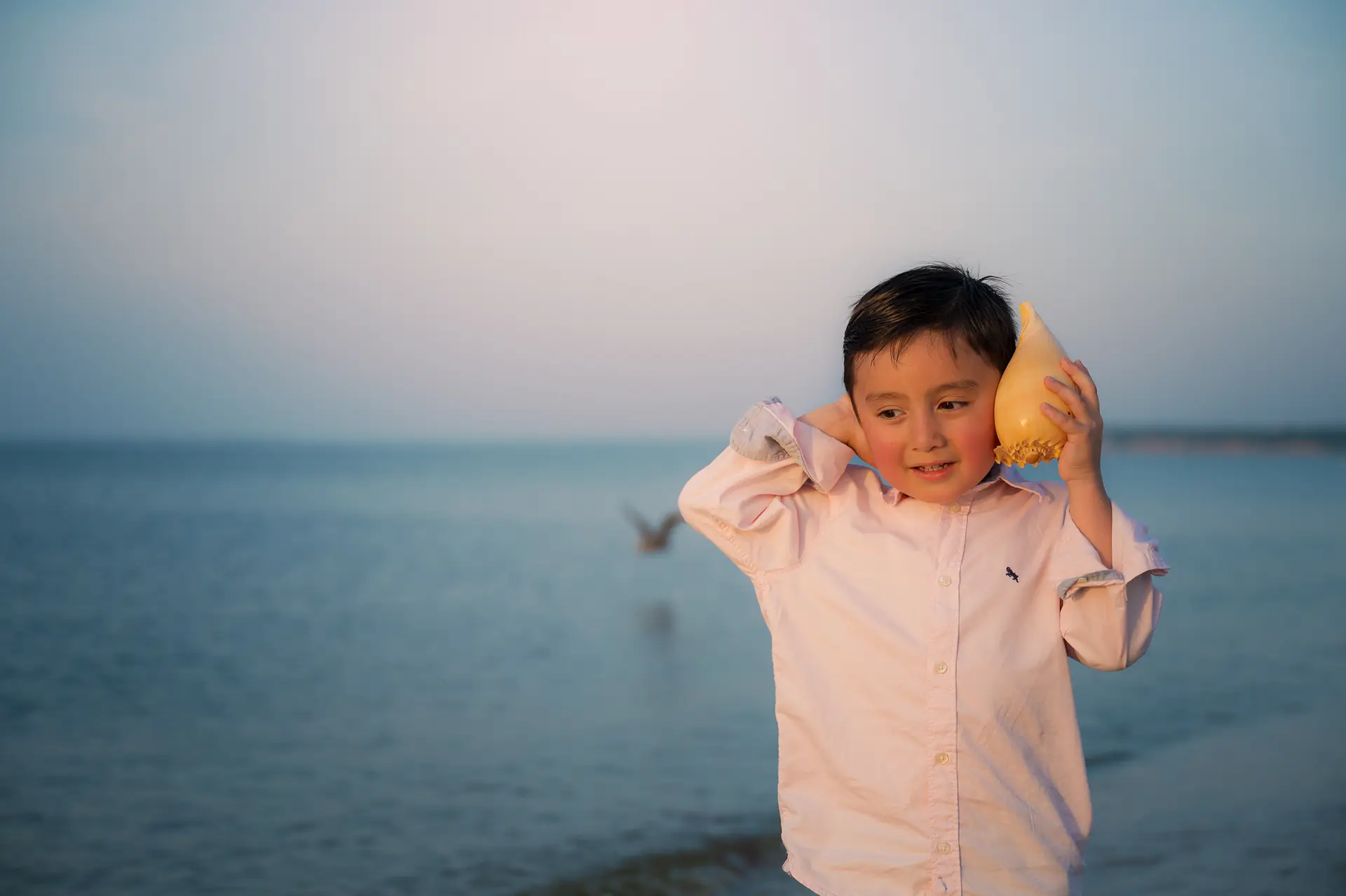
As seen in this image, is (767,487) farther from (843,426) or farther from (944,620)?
(944,620)

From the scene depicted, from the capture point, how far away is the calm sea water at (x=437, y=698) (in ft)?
17.8

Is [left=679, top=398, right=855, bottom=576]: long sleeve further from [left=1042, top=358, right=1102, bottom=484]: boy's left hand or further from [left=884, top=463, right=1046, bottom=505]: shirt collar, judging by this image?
[left=1042, top=358, right=1102, bottom=484]: boy's left hand

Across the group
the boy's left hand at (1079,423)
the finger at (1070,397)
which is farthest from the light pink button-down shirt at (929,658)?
the finger at (1070,397)

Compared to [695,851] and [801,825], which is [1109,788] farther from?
[801,825]

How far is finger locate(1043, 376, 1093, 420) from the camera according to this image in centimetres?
158

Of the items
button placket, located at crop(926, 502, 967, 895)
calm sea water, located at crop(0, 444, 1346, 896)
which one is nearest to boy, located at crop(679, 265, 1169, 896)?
button placket, located at crop(926, 502, 967, 895)

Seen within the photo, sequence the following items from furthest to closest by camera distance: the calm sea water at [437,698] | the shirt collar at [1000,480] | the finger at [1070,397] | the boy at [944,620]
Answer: the calm sea water at [437,698], the shirt collar at [1000,480], the boy at [944,620], the finger at [1070,397]

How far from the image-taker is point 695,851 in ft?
17.1

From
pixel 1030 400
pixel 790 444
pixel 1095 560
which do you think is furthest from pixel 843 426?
pixel 1095 560

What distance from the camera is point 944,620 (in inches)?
67.8

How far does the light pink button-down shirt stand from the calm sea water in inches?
143

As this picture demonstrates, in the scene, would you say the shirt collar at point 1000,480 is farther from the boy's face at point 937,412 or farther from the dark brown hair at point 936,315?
the dark brown hair at point 936,315

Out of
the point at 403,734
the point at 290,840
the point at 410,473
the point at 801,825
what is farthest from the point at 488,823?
the point at 410,473

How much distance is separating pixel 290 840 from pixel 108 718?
10.7ft
